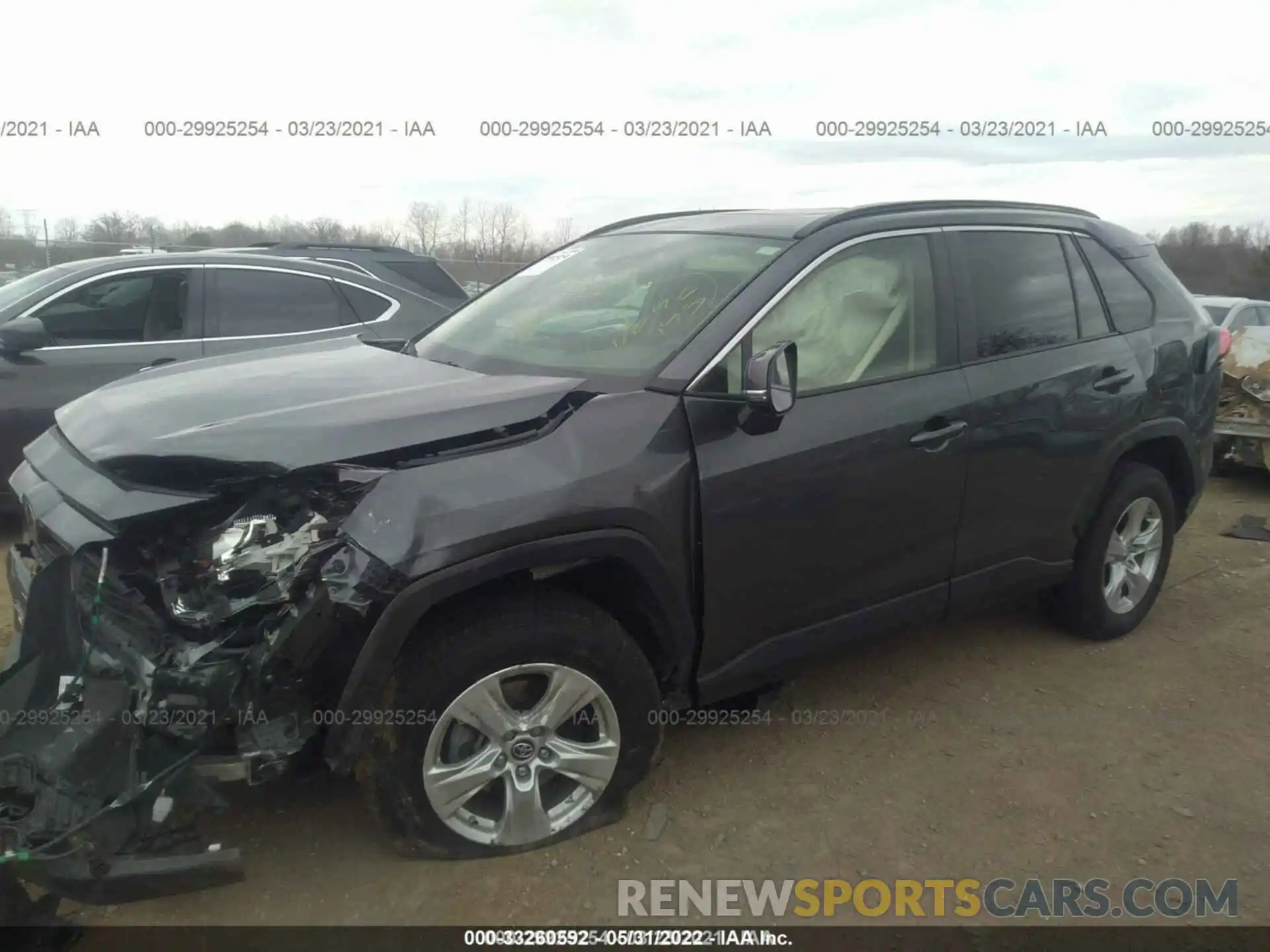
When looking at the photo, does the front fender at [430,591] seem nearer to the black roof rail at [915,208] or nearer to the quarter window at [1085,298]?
the black roof rail at [915,208]

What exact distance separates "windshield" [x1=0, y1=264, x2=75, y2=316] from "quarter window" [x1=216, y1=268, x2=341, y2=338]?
89 centimetres

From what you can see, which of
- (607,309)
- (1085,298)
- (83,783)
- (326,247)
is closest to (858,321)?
(607,309)

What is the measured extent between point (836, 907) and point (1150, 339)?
3029 millimetres

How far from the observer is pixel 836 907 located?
9.00 feet

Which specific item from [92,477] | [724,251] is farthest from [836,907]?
[92,477]

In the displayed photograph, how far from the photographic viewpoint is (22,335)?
532 centimetres

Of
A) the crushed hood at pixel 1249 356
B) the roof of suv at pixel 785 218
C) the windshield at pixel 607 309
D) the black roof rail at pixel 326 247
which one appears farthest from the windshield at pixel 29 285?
the crushed hood at pixel 1249 356

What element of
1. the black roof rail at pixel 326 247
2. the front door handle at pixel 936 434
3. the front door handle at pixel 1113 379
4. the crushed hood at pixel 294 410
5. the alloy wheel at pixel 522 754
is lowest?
the alloy wheel at pixel 522 754

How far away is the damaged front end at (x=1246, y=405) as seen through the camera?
739 cm

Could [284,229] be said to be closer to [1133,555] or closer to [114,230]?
[114,230]

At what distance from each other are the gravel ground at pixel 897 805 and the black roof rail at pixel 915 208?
1.59 m

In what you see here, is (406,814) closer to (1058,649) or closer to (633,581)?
(633,581)

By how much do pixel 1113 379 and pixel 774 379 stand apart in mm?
2093

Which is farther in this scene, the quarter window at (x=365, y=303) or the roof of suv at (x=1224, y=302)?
the roof of suv at (x=1224, y=302)
